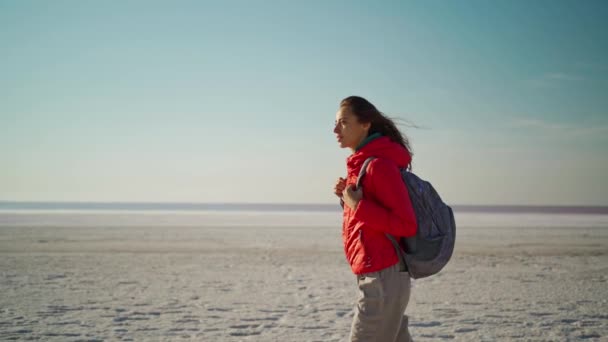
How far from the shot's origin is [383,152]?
234 cm

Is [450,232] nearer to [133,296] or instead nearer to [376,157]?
[376,157]

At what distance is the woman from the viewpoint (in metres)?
2.22

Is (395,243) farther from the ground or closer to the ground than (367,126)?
closer to the ground

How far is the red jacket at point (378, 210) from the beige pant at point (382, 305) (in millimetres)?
62

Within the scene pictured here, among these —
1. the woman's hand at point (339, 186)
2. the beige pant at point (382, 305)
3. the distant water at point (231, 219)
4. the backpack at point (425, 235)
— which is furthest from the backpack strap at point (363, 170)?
the distant water at point (231, 219)

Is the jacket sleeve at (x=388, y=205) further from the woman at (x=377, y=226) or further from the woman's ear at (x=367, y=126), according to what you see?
the woman's ear at (x=367, y=126)

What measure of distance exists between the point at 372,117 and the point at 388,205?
1.77 ft

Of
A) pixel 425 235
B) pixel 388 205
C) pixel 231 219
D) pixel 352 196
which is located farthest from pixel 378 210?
pixel 231 219

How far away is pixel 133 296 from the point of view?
7207 millimetres

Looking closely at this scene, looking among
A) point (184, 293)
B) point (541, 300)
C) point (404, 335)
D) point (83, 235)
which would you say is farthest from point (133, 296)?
point (83, 235)

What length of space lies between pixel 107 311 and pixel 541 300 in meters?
6.43

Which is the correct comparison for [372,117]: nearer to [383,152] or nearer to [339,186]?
[383,152]

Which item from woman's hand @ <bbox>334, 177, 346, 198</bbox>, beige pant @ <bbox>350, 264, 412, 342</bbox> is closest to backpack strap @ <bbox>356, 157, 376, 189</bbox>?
woman's hand @ <bbox>334, 177, 346, 198</bbox>

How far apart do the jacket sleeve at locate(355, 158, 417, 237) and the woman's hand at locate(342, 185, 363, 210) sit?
0.11 feet
